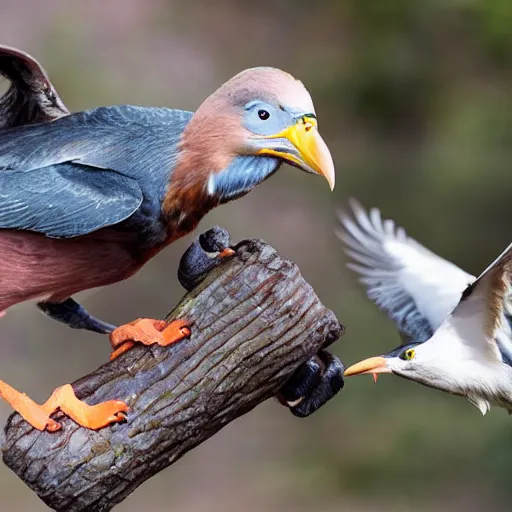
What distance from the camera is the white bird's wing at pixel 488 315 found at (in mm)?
1203

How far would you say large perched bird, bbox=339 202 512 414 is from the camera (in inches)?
49.2

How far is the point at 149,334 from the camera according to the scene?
3.81 ft

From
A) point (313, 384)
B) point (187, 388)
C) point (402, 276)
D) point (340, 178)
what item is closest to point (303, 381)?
point (313, 384)

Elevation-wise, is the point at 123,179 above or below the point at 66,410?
above

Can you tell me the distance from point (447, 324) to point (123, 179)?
0.48 metres

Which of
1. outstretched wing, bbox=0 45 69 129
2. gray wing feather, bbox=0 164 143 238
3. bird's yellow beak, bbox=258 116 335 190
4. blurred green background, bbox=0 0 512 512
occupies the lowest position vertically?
blurred green background, bbox=0 0 512 512

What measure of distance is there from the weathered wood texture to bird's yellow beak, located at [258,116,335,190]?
0.44 feet

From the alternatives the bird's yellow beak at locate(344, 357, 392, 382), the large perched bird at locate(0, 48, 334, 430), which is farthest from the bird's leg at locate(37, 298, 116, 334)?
the bird's yellow beak at locate(344, 357, 392, 382)

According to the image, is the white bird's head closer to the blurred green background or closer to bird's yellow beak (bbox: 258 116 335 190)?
bird's yellow beak (bbox: 258 116 335 190)

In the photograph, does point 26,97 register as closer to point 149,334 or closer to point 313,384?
point 149,334

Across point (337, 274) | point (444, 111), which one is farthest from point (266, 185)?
point (444, 111)

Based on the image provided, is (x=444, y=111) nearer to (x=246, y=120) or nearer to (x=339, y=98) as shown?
(x=339, y=98)

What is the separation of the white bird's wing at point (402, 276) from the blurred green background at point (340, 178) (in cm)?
91

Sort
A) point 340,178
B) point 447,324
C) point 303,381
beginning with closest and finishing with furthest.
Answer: point 303,381 < point 447,324 < point 340,178
